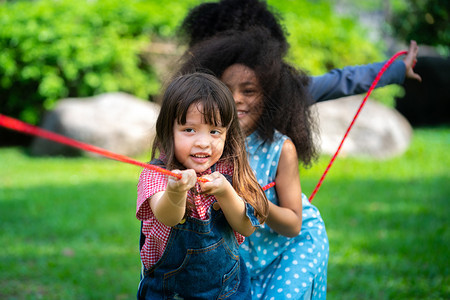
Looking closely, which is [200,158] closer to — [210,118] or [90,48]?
[210,118]

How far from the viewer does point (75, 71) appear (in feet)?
29.2

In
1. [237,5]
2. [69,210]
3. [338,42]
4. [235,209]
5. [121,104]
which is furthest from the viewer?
[338,42]

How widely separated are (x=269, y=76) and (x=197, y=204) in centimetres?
81

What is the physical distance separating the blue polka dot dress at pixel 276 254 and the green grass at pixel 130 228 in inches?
55.6

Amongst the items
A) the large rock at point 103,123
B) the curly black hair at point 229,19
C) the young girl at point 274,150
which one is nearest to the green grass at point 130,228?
the large rock at point 103,123

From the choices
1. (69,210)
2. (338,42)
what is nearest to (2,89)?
(69,210)

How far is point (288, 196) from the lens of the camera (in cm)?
229

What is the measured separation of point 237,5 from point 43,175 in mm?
5358

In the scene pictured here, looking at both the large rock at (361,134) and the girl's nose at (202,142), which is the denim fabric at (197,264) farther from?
the large rock at (361,134)

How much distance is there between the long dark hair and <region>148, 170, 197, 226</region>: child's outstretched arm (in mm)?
171

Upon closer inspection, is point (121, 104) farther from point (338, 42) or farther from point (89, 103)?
point (338, 42)

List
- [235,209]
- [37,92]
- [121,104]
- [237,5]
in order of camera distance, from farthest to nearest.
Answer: [37,92] < [121,104] < [237,5] < [235,209]

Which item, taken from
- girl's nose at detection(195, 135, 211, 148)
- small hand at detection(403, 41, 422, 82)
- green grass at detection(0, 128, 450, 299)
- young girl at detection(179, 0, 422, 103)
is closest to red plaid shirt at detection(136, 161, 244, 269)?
girl's nose at detection(195, 135, 211, 148)

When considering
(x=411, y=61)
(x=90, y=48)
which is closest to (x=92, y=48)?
(x=90, y=48)
